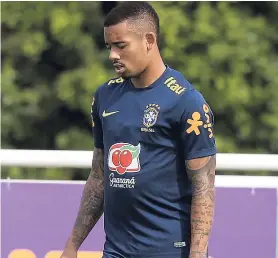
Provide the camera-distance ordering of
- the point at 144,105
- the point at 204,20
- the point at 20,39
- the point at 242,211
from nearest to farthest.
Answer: the point at 144,105 < the point at 242,211 < the point at 204,20 < the point at 20,39

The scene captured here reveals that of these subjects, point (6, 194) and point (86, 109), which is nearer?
point (6, 194)

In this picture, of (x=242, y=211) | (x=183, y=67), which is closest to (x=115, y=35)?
(x=242, y=211)

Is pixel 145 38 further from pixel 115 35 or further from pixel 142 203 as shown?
pixel 142 203

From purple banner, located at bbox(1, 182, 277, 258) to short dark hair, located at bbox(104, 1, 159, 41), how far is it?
3.96 ft

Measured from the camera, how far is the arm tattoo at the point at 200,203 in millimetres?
2758

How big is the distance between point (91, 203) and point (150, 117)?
521 millimetres

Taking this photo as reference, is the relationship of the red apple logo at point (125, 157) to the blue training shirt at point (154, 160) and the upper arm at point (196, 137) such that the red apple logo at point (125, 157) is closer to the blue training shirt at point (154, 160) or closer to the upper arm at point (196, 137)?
A: the blue training shirt at point (154, 160)

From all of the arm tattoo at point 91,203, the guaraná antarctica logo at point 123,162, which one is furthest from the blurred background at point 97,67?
the guaraná antarctica logo at point 123,162

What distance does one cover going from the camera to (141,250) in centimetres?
280

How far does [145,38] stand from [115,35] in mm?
104

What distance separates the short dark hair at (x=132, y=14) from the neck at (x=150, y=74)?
0.12m

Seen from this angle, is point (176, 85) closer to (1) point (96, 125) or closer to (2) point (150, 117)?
(2) point (150, 117)

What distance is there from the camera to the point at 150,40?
9.30 feet

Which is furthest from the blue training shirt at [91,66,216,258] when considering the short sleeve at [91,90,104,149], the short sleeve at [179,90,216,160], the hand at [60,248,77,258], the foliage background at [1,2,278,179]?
the foliage background at [1,2,278,179]
